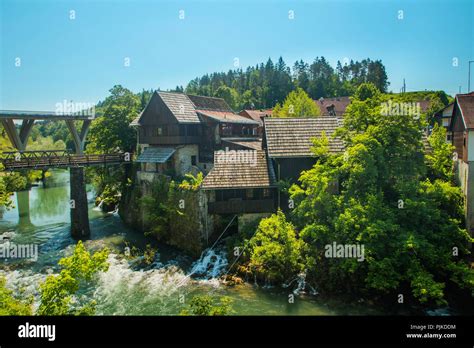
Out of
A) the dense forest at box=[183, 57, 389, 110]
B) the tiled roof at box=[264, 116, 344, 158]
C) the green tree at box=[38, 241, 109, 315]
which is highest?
the dense forest at box=[183, 57, 389, 110]

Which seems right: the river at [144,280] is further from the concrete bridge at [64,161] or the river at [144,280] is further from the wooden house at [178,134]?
the wooden house at [178,134]

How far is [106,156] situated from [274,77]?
69.1 meters

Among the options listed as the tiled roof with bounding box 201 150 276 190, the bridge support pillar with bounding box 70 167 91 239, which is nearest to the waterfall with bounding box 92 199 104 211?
the bridge support pillar with bounding box 70 167 91 239

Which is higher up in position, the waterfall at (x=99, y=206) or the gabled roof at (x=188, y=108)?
the gabled roof at (x=188, y=108)

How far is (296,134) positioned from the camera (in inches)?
960

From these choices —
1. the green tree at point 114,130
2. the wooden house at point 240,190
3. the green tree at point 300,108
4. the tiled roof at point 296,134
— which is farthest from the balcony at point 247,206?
the green tree at point 300,108

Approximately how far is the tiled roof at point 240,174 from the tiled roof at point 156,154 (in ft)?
24.5

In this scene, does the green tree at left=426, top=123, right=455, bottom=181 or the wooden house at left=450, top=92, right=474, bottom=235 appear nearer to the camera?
the wooden house at left=450, top=92, right=474, bottom=235

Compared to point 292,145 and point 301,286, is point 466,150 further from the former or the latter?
point 301,286

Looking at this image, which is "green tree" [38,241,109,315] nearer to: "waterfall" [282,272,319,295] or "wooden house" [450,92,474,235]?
"waterfall" [282,272,319,295]

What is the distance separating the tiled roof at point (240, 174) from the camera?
891 inches

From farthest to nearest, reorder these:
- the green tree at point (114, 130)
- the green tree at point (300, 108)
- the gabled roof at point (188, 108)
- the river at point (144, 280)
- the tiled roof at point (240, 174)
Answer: the green tree at point (300, 108) → the green tree at point (114, 130) → the gabled roof at point (188, 108) → the tiled roof at point (240, 174) → the river at point (144, 280)

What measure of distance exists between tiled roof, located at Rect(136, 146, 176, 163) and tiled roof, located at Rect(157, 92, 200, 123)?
2.97 meters

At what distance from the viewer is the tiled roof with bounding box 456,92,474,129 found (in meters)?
19.0
